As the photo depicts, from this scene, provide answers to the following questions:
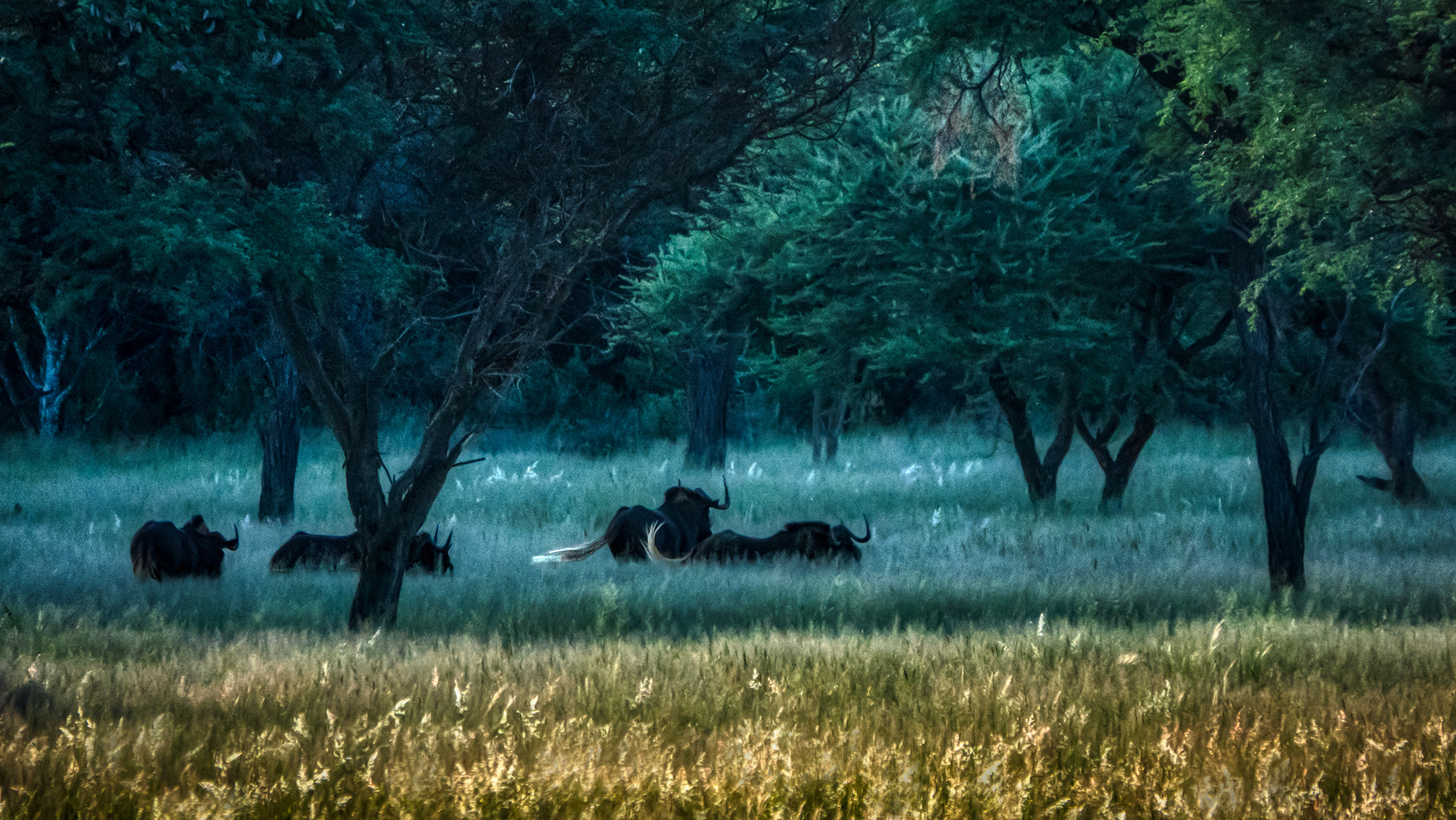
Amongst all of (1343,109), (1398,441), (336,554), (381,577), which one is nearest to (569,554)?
(336,554)

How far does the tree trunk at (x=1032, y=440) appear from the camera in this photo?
2447 cm

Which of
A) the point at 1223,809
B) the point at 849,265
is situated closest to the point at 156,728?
the point at 1223,809

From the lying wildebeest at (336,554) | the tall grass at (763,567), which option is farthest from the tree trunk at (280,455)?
the lying wildebeest at (336,554)

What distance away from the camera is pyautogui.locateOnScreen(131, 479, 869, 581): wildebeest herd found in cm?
1427

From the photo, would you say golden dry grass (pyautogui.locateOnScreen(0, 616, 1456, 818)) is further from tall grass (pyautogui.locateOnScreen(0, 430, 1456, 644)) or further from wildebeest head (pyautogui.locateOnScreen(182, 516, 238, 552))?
wildebeest head (pyautogui.locateOnScreen(182, 516, 238, 552))

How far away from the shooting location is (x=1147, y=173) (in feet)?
74.1

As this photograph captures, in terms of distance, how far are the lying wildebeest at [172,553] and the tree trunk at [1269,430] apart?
10.5 m

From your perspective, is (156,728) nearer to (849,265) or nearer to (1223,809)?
(1223,809)

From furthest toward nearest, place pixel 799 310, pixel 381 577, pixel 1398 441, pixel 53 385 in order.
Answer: pixel 53 385
pixel 1398 441
pixel 799 310
pixel 381 577

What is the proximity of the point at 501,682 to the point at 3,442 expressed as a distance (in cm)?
3298

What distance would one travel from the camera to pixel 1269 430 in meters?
14.0

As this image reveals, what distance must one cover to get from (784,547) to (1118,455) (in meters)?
10.9

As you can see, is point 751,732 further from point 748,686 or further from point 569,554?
point 569,554

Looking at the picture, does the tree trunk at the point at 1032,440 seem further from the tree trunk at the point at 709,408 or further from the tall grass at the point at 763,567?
the tree trunk at the point at 709,408
